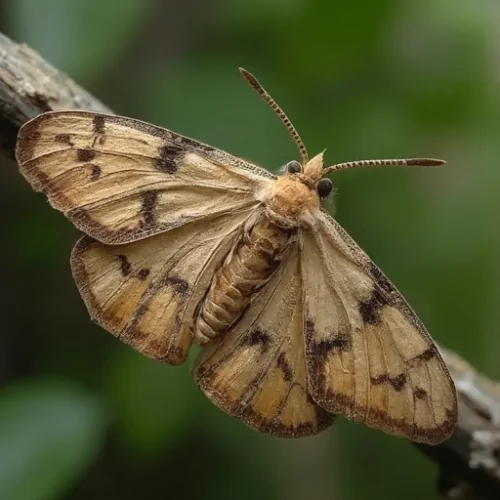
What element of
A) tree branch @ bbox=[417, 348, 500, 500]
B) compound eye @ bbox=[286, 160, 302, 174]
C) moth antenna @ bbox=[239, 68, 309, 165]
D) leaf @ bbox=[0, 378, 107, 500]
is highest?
moth antenna @ bbox=[239, 68, 309, 165]

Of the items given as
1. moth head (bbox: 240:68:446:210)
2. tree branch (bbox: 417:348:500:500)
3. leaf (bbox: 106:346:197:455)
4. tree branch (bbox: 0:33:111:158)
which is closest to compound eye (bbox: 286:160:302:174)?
moth head (bbox: 240:68:446:210)

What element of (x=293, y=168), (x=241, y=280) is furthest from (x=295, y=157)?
(x=241, y=280)

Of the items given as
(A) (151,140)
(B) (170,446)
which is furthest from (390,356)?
(B) (170,446)

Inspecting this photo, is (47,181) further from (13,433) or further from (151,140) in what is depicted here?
(13,433)

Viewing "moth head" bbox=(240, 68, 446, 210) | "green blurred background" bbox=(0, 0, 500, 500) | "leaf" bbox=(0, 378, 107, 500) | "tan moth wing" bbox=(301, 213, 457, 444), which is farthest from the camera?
"green blurred background" bbox=(0, 0, 500, 500)

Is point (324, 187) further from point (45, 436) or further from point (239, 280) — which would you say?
point (45, 436)

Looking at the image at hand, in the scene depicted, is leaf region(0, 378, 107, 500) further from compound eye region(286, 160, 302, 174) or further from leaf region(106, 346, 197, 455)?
compound eye region(286, 160, 302, 174)
